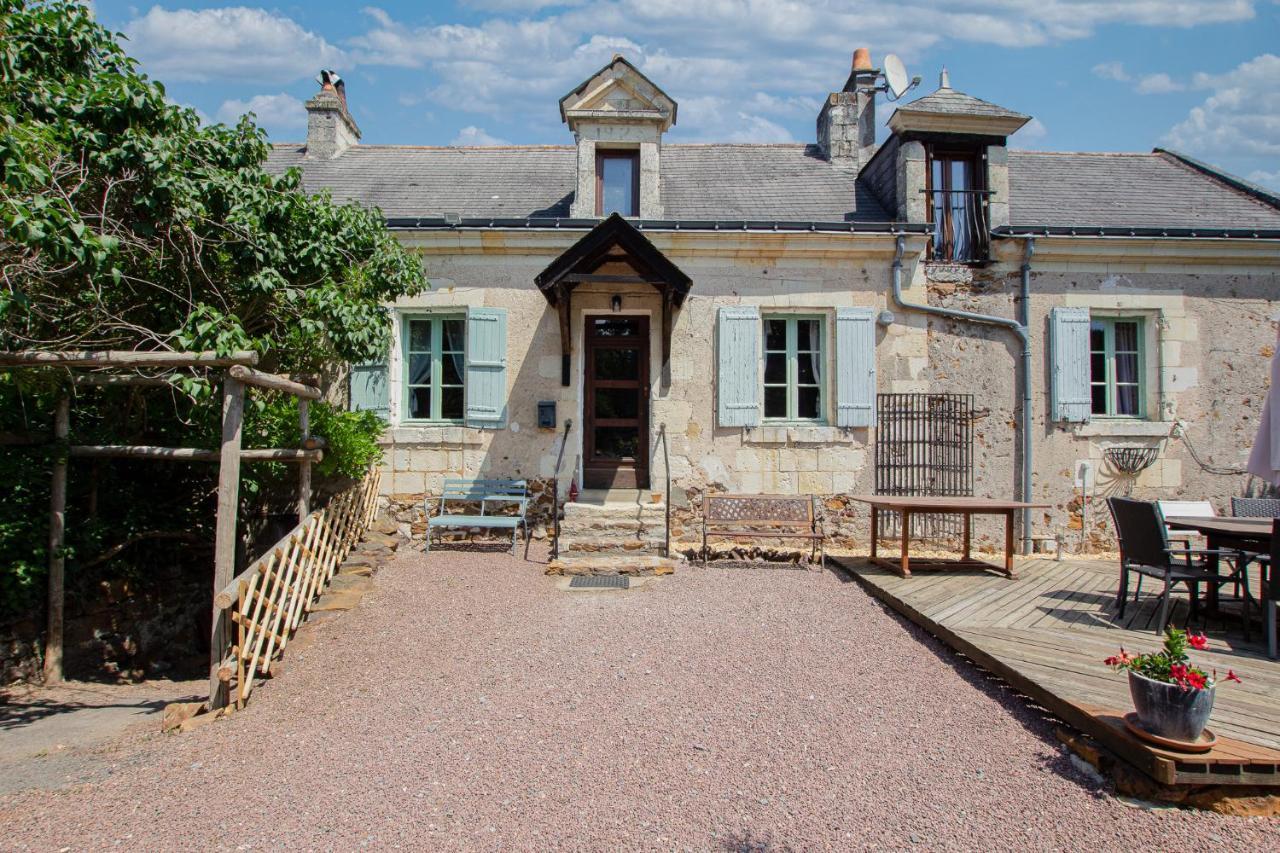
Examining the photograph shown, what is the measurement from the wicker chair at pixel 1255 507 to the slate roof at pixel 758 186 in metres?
4.16

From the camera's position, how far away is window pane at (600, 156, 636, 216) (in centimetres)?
909

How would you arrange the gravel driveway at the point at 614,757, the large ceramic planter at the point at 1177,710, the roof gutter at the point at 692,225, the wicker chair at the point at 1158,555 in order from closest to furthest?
the gravel driveway at the point at 614,757 → the large ceramic planter at the point at 1177,710 → the wicker chair at the point at 1158,555 → the roof gutter at the point at 692,225

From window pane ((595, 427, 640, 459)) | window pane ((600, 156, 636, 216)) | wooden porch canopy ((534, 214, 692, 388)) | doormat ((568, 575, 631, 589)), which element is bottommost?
doormat ((568, 575, 631, 589))

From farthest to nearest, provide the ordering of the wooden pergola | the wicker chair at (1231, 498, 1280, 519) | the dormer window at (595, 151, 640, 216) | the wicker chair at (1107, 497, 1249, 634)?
the dormer window at (595, 151, 640, 216), the wicker chair at (1231, 498, 1280, 519), the wicker chair at (1107, 497, 1249, 634), the wooden pergola

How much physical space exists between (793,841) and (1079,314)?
8114mm

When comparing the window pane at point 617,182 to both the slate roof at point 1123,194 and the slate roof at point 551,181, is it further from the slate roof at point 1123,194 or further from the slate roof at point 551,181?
the slate roof at point 1123,194

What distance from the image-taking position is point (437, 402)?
8781 mm

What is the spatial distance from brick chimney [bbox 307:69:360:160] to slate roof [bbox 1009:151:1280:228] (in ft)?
32.6

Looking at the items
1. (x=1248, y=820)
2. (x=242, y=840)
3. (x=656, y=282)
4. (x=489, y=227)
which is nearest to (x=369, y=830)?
(x=242, y=840)

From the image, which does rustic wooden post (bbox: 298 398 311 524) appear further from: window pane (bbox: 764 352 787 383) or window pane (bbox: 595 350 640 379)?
window pane (bbox: 764 352 787 383)

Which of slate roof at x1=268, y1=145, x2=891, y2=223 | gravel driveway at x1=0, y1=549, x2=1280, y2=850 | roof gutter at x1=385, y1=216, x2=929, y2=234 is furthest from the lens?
slate roof at x1=268, y1=145, x2=891, y2=223

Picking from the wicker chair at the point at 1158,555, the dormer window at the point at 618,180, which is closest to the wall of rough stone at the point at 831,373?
the dormer window at the point at 618,180

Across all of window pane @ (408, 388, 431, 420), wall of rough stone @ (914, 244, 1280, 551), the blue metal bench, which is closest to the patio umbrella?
wall of rough stone @ (914, 244, 1280, 551)

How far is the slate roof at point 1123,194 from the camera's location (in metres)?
9.06
